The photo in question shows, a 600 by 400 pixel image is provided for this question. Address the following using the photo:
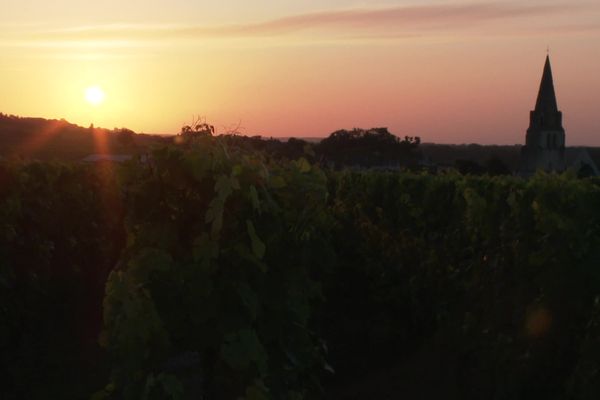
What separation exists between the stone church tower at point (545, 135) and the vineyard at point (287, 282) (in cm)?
9838

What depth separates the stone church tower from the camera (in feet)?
364

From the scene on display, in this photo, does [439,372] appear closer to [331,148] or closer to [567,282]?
[567,282]

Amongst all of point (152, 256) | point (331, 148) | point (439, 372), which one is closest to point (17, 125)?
point (331, 148)

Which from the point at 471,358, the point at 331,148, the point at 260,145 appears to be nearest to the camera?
the point at 260,145

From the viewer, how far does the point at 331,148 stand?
60.2 meters

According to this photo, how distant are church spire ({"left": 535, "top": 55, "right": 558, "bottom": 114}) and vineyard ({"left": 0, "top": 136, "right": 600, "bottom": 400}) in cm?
9525

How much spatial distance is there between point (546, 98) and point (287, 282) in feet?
362

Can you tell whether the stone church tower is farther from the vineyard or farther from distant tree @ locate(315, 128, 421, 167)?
the vineyard

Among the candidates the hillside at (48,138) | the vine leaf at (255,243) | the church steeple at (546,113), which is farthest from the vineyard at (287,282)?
the church steeple at (546,113)

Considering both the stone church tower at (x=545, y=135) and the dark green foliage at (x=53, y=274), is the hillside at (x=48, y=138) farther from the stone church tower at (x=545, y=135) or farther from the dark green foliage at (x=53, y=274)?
the stone church tower at (x=545, y=135)

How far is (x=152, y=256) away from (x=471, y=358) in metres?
5.63

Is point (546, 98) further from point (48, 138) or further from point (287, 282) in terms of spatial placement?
point (287, 282)

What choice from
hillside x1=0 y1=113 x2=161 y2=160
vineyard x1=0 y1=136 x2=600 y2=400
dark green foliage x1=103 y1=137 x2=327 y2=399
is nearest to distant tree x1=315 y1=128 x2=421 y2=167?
hillside x1=0 y1=113 x2=161 y2=160

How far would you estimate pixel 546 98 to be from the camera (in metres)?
111
